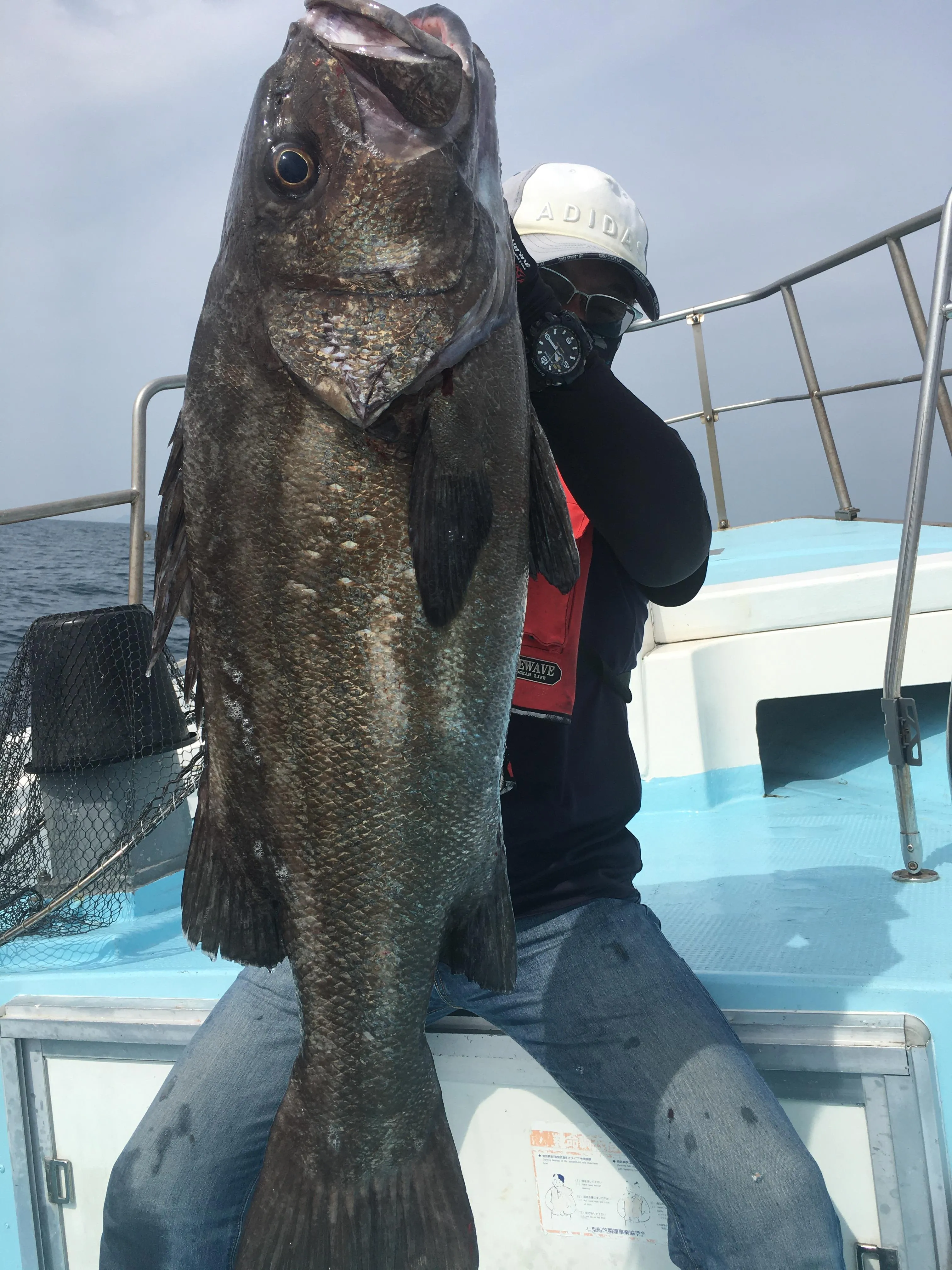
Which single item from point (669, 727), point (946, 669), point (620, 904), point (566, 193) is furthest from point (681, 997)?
point (946, 669)

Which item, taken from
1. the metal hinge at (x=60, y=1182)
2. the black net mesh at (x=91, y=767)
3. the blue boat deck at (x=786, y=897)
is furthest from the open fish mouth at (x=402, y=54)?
the metal hinge at (x=60, y=1182)

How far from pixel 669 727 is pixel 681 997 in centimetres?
226

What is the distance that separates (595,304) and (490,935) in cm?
132

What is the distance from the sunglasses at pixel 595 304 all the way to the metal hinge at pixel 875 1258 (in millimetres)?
1920

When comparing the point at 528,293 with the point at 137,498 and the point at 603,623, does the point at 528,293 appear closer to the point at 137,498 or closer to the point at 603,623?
the point at 603,623

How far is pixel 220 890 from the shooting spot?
63.6 inches

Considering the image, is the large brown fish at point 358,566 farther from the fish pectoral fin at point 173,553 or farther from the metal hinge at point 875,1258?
the metal hinge at point 875,1258

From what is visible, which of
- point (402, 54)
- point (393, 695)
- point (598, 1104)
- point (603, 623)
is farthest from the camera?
point (603, 623)

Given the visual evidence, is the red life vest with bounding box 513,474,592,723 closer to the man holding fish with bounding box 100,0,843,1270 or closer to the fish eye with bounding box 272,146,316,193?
the man holding fish with bounding box 100,0,843,1270

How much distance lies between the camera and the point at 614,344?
215cm

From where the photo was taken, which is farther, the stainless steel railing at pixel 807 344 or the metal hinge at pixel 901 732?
the stainless steel railing at pixel 807 344

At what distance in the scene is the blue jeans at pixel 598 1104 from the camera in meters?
1.64

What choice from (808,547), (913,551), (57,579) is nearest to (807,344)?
(808,547)

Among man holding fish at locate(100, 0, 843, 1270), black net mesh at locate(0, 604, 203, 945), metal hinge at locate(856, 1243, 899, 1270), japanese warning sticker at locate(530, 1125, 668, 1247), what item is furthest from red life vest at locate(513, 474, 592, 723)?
black net mesh at locate(0, 604, 203, 945)
